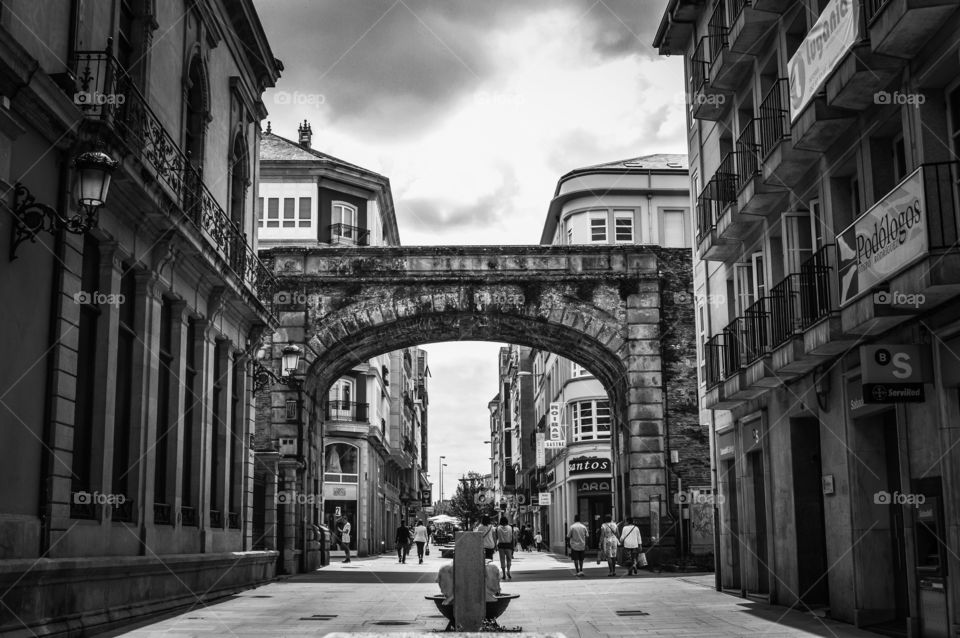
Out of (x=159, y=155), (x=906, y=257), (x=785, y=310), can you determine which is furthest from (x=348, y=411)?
(x=906, y=257)

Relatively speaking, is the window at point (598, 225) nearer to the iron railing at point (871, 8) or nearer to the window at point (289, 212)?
the window at point (289, 212)

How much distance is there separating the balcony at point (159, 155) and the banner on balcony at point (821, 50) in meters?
8.42

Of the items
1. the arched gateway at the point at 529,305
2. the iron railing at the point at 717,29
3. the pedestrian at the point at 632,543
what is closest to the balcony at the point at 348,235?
the arched gateway at the point at 529,305

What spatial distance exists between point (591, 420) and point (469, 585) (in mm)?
36653

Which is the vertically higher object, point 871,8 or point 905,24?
point 871,8

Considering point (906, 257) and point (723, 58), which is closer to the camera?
point (906, 257)

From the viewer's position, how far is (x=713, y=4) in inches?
829

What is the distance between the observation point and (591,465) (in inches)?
1865

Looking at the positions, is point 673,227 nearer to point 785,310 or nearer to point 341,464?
point 341,464

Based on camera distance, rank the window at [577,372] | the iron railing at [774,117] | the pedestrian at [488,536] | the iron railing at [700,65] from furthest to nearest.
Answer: the window at [577,372] < the pedestrian at [488,536] < the iron railing at [700,65] < the iron railing at [774,117]

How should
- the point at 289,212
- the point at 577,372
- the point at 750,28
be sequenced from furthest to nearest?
the point at 577,372, the point at 289,212, the point at 750,28

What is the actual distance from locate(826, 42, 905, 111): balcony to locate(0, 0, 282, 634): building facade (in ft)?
26.6

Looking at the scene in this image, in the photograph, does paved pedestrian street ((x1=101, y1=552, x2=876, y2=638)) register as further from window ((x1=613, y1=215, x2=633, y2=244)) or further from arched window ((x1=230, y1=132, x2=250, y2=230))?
window ((x1=613, y1=215, x2=633, y2=244))

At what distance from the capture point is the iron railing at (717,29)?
1934cm
